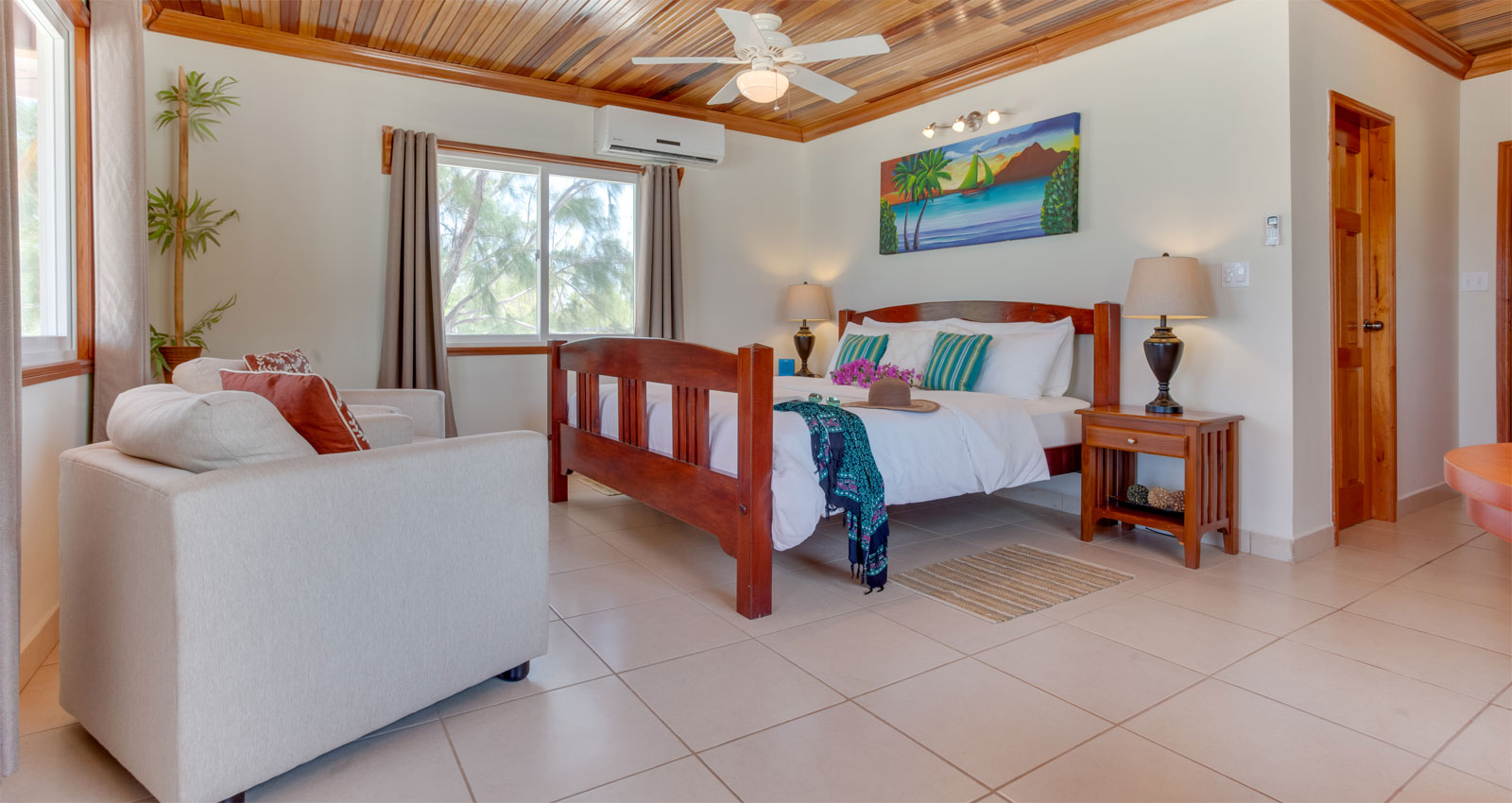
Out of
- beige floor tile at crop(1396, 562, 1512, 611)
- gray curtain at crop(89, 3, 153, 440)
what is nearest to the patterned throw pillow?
gray curtain at crop(89, 3, 153, 440)

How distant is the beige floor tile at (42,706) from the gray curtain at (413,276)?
237 centimetres

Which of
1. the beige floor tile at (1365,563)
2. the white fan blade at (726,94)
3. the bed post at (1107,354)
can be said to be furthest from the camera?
the bed post at (1107,354)

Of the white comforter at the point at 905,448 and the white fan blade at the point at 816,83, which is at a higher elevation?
the white fan blade at the point at 816,83

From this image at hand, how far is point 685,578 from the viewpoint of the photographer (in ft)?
9.42

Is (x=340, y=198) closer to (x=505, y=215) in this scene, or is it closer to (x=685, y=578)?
(x=505, y=215)

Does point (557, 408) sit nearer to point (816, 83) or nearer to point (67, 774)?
point (816, 83)

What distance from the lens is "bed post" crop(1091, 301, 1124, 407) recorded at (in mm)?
3674

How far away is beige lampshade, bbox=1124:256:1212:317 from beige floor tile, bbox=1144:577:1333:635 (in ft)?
3.48

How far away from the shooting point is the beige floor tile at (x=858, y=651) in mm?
2061

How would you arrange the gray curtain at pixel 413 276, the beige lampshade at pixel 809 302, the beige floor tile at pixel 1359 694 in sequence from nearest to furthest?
the beige floor tile at pixel 1359 694 < the gray curtain at pixel 413 276 < the beige lampshade at pixel 809 302

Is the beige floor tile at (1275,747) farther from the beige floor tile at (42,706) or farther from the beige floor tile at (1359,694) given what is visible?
the beige floor tile at (42,706)

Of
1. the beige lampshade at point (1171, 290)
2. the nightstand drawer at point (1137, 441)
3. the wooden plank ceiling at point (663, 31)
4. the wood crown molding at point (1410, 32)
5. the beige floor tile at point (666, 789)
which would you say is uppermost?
the wooden plank ceiling at point (663, 31)

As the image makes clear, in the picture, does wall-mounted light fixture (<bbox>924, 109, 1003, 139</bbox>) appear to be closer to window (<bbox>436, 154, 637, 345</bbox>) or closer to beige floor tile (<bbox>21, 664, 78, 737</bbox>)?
window (<bbox>436, 154, 637, 345</bbox>)

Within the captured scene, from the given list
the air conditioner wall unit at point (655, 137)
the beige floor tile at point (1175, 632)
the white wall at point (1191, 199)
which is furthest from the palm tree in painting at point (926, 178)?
the beige floor tile at point (1175, 632)
